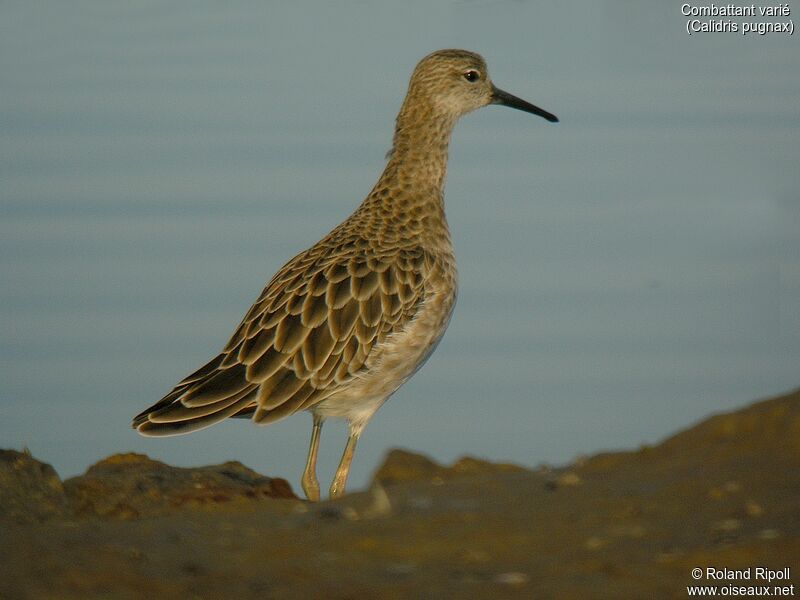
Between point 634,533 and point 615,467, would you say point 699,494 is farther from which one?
point 615,467

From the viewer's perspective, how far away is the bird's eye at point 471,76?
45.6ft

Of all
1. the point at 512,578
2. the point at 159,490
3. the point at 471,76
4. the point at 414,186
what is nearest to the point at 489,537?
the point at 512,578

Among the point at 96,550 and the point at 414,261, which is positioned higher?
the point at 414,261

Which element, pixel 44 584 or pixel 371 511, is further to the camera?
pixel 371 511

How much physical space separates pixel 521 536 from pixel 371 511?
1225 millimetres

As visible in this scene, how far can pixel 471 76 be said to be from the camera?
14.0m

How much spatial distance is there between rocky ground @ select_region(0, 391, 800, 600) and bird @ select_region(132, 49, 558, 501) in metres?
1.87

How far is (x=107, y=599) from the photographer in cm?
707

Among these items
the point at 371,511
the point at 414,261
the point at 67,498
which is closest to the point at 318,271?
the point at 414,261

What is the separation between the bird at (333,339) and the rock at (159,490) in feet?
1.28

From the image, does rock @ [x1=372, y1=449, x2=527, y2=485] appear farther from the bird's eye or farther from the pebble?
the bird's eye

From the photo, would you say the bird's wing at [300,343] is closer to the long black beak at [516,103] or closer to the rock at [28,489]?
the rock at [28,489]

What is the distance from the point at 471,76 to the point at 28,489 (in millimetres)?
6501

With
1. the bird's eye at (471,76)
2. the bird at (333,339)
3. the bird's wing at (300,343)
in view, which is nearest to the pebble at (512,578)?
the bird at (333,339)
